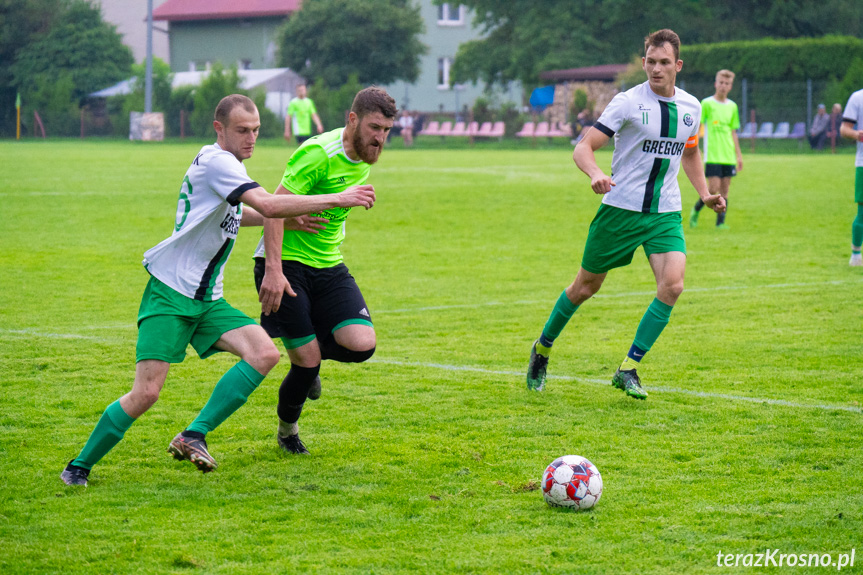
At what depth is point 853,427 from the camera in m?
5.50

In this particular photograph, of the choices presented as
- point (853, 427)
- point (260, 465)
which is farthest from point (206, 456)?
point (853, 427)

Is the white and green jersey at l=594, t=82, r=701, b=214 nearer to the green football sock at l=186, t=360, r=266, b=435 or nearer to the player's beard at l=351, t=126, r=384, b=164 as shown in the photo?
the player's beard at l=351, t=126, r=384, b=164

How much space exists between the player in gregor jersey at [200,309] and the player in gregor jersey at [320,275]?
0.78ft

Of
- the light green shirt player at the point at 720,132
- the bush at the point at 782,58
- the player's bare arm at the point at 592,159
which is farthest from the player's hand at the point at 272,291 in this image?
the bush at the point at 782,58

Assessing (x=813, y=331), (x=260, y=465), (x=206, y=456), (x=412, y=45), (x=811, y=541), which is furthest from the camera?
(x=412, y=45)

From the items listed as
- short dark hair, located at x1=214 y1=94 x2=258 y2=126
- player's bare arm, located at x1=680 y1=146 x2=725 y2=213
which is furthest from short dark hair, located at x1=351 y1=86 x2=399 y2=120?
player's bare arm, located at x1=680 y1=146 x2=725 y2=213

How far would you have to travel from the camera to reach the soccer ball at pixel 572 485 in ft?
13.8

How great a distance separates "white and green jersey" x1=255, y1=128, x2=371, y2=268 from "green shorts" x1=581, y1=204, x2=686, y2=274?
73.2 inches

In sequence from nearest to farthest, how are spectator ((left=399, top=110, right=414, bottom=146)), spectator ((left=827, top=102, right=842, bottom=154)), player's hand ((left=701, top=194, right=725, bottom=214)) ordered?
player's hand ((left=701, top=194, right=725, bottom=214)) → spectator ((left=827, top=102, right=842, bottom=154)) → spectator ((left=399, top=110, right=414, bottom=146))

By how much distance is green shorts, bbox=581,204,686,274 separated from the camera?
6391mm

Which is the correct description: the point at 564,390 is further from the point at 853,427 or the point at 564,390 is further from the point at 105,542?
the point at 105,542

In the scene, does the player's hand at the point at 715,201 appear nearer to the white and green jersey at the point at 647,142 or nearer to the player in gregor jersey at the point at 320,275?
the white and green jersey at the point at 647,142

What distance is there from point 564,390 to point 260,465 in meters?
2.26

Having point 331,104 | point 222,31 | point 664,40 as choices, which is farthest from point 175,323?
point 222,31
